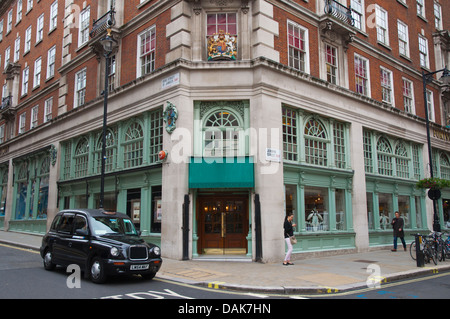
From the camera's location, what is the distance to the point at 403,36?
23922 mm

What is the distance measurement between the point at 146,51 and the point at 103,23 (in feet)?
13.5

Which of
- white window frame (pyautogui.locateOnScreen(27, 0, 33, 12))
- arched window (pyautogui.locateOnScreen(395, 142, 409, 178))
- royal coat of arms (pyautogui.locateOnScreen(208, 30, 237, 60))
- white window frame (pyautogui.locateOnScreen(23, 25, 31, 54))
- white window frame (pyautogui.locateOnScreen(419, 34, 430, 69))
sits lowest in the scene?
arched window (pyautogui.locateOnScreen(395, 142, 409, 178))

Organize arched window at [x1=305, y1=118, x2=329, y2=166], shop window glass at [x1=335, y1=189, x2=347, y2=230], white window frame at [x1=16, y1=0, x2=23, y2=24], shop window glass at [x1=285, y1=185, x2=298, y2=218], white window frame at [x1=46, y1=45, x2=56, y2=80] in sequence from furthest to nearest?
white window frame at [x1=16, y1=0, x2=23, y2=24] → white window frame at [x1=46, y1=45, x2=56, y2=80] → shop window glass at [x1=335, y1=189, x2=347, y2=230] → arched window at [x1=305, y1=118, x2=329, y2=166] → shop window glass at [x1=285, y1=185, x2=298, y2=218]

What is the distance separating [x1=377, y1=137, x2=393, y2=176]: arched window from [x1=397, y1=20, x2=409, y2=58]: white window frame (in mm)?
6433

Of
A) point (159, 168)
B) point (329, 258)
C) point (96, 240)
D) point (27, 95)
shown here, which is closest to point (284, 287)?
point (96, 240)

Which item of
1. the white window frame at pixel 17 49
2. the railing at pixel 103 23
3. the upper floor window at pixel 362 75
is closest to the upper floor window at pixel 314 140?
the upper floor window at pixel 362 75

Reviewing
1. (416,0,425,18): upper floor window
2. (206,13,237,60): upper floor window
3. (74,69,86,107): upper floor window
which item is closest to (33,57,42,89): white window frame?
(74,69,86,107): upper floor window

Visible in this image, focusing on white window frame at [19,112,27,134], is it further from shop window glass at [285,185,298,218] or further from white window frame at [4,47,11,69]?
shop window glass at [285,185,298,218]

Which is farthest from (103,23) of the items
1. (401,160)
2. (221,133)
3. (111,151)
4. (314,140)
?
(401,160)

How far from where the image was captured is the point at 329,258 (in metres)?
15.3

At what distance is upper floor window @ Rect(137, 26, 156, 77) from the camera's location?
17.0m
